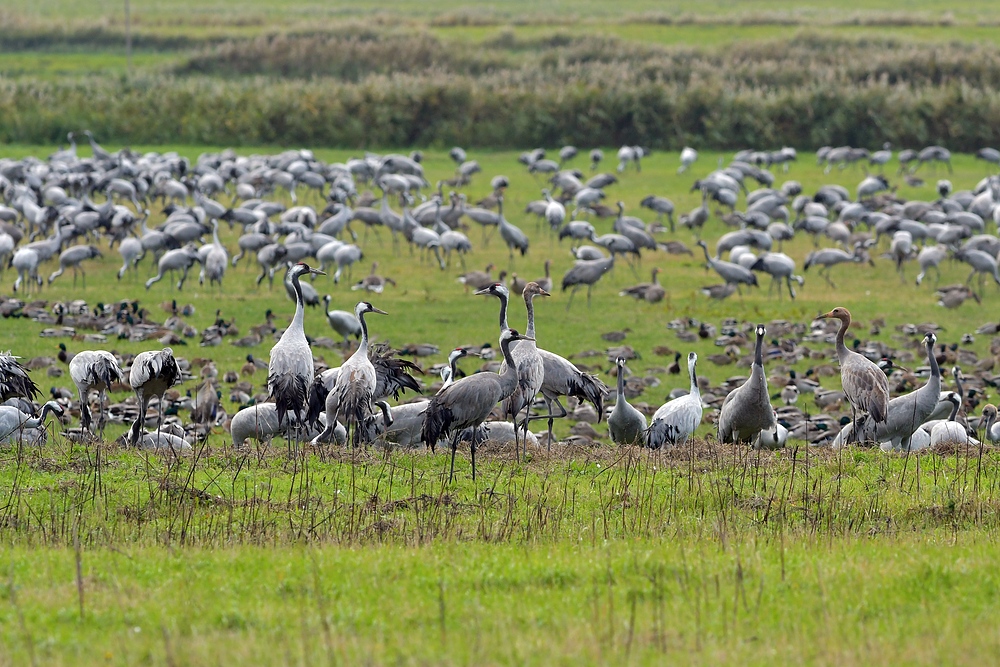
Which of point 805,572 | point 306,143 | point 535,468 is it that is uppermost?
point 805,572

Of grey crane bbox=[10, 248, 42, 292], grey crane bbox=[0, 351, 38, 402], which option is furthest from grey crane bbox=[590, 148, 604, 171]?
grey crane bbox=[0, 351, 38, 402]

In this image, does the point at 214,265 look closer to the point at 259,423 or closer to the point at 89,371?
the point at 89,371

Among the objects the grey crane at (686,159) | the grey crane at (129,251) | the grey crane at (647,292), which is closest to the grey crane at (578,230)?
the grey crane at (647,292)

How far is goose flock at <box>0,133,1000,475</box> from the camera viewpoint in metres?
12.5

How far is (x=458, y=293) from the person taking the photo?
74.4 ft

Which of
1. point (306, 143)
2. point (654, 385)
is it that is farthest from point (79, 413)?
point (306, 143)

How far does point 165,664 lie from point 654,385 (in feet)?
36.5

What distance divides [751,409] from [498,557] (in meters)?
5.22

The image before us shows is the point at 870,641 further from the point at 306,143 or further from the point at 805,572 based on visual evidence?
the point at 306,143

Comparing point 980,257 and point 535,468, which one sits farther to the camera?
point 980,257

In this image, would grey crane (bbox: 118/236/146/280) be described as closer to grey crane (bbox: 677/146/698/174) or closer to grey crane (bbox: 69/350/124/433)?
grey crane (bbox: 69/350/124/433)

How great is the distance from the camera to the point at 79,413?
14219mm

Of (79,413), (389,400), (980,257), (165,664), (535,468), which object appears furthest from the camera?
(980,257)

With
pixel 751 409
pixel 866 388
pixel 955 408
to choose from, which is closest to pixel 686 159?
pixel 955 408
